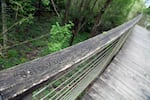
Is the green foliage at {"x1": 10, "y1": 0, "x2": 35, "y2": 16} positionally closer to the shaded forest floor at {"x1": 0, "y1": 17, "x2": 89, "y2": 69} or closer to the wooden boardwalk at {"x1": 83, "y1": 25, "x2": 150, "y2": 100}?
the shaded forest floor at {"x1": 0, "y1": 17, "x2": 89, "y2": 69}

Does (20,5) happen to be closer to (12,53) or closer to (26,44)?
(12,53)

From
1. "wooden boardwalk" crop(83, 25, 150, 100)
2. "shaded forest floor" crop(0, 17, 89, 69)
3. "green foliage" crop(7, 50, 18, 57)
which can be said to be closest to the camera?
"wooden boardwalk" crop(83, 25, 150, 100)

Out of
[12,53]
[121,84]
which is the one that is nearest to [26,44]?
[12,53]

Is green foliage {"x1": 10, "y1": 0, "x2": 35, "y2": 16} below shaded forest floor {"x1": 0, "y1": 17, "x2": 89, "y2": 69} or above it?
above

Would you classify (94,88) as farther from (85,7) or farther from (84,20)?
(84,20)

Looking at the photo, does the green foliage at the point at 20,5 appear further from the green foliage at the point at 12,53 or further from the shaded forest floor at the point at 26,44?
the green foliage at the point at 12,53

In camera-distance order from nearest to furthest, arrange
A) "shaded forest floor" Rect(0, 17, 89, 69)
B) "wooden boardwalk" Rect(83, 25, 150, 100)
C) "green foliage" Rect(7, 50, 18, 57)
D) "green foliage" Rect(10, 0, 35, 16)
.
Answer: "wooden boardwalk" Rect(83, 25, 150, 100) → "green foliage" Rect(10, 0, 35, 16) → "shaded forest floor" Rect(0, 17, 89, 69) → "green foliage" Rect(7, 50, 18, 57)

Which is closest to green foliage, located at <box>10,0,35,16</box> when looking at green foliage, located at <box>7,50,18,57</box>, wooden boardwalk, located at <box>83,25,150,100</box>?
green foliage, located at <box>7,50,18,57</box>

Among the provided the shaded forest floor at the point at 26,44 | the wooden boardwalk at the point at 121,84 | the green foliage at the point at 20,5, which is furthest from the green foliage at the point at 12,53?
the wooden boardwalk at the point at 121,84

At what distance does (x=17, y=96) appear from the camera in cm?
54

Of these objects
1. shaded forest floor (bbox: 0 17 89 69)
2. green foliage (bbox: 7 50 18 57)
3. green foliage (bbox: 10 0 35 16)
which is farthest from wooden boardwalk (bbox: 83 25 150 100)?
green foliage (bbox: 7 50 18 57)

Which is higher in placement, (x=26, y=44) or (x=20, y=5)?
(x=20, y=5)

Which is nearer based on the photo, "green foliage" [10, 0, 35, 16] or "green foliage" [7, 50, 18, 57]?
"green foliage" [10, 0, 35, 16]

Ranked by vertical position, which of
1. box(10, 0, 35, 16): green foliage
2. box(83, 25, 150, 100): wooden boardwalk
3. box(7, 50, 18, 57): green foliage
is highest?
box(10, 0, 35, 16): green foliage
